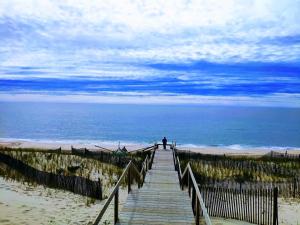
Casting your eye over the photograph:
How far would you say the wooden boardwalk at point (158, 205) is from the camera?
8.99 m

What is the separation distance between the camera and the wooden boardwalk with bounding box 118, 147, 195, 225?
899cm

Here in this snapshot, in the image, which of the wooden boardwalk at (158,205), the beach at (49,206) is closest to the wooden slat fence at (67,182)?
the beach at (49,206)

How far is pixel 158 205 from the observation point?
10.3 metres

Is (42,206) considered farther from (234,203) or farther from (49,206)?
(234,203)

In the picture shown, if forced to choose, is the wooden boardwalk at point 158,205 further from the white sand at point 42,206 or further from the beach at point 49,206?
the beach at point 49,206

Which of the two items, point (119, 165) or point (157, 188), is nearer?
point (157, 188)

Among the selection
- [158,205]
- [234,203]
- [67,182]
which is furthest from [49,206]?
[234,203]

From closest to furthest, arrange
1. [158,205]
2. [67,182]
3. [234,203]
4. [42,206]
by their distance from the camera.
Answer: [158,205], [42,206], [234,203], [67,182]

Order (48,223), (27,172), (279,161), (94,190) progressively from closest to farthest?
1. (48,223)
2. (94,190)
3. (27,172)
4. (279,161)

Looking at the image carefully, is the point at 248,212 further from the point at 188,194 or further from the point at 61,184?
the point at 61,184

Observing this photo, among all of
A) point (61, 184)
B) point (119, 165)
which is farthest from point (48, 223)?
point (119, 165)

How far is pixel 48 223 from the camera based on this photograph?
1145cm

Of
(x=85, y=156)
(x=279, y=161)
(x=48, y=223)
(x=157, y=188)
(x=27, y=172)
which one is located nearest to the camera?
(x=48, y=223)

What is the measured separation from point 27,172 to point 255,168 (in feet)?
→ 48.8
